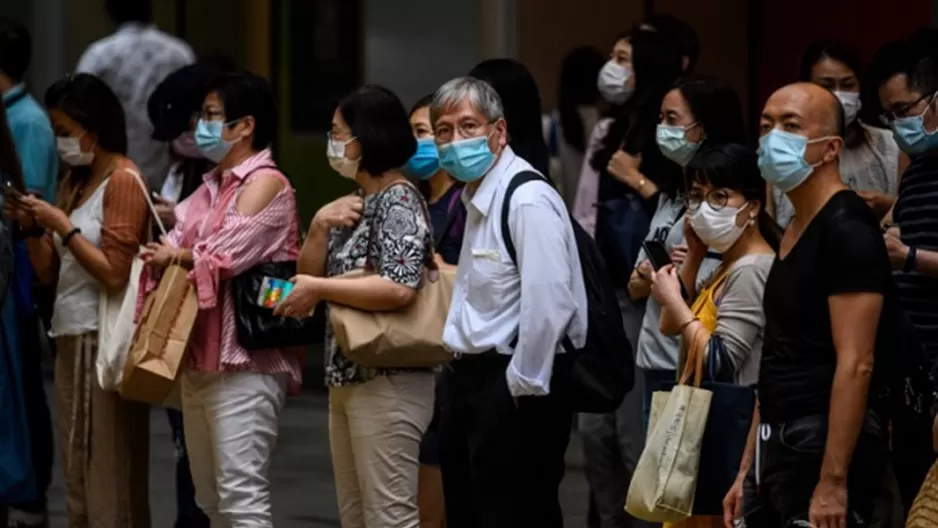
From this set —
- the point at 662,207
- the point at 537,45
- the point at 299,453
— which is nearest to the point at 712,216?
the point at 662,207

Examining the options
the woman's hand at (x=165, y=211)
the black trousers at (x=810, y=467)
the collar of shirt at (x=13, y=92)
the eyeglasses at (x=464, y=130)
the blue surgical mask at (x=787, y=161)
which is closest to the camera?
the black trousers at (x=810, y=467)

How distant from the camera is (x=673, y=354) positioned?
758cm

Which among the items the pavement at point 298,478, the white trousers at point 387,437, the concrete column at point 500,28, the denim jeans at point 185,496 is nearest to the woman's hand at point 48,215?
the denim jeans at point 185,496

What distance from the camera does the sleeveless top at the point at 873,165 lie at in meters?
8.05

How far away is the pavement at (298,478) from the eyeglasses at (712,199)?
332cm

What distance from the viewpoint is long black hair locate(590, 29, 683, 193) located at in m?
8.23

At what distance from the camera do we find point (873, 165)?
26.5 ft

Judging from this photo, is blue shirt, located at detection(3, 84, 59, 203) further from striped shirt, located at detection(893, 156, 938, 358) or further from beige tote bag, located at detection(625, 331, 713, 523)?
striped shirt, located at detection(893, 156, 938, 358)

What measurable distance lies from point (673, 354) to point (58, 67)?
9564mm

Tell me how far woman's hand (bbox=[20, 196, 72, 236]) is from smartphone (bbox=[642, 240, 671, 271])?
2.45 metres

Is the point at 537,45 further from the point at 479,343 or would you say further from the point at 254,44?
the point at 479,343

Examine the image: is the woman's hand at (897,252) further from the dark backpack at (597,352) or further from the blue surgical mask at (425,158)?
the blue surgical mask at (425,158)

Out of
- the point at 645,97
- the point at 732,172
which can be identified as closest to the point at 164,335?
Answer: the point at 645,97

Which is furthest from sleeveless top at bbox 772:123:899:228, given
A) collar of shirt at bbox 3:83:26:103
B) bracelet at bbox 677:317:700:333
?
collar of shirt at bbox 3:83:26:103
